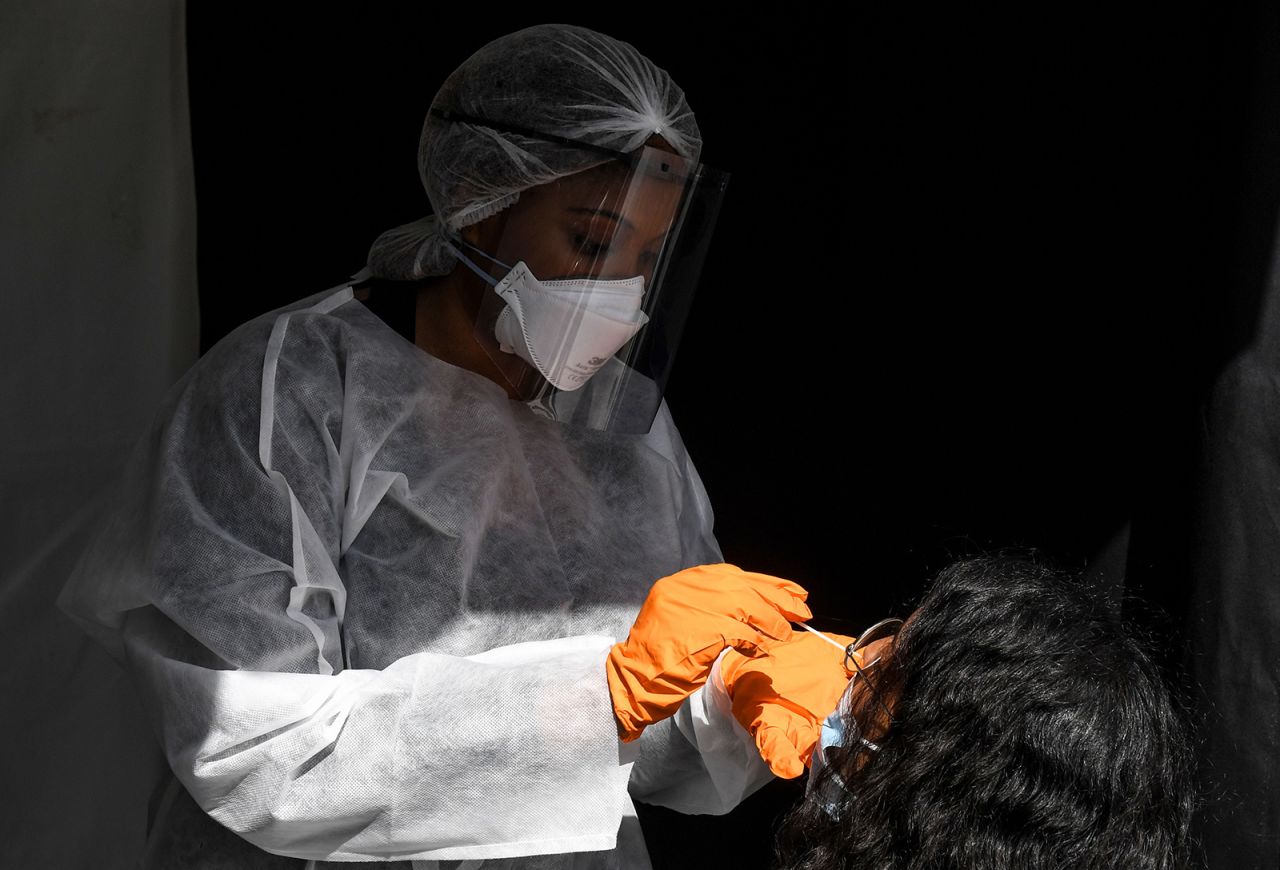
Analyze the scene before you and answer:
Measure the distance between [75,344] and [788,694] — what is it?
1635mm

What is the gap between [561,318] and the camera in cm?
166

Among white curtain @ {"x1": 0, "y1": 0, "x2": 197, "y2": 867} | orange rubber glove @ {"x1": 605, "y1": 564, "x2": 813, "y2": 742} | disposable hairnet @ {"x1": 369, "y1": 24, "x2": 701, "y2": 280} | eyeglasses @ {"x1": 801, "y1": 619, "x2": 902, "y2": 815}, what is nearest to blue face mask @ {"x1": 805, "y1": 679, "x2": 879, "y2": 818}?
eyeglasses @ {"x1": 801, "y1": 619, "x2": 902, "y2": 815}

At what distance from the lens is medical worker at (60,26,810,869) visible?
1437 mm

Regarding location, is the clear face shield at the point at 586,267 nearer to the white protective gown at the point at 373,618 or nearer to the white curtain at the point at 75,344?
the white protective gown at the point at 373,618

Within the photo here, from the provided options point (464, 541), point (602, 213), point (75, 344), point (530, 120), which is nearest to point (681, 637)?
point (464, 541)

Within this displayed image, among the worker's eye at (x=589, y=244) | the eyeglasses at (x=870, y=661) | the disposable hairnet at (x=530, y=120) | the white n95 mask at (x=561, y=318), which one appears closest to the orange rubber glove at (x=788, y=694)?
the eyeglasses at (x=870, y=661)

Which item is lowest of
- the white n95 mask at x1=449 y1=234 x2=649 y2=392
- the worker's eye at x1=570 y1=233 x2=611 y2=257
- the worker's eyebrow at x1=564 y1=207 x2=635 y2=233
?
the white n95 mask at x1=449 y1=234 x2=649 y2=392

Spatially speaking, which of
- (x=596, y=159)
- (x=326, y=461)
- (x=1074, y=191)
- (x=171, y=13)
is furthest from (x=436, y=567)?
(x=171, y=13)

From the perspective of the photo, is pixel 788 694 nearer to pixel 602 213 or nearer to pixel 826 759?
pixel 826 759

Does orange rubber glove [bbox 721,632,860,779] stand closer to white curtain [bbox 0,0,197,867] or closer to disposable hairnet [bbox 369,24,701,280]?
disposable hairnet [bbox 369,24,701,280]

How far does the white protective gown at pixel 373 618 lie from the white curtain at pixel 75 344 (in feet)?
2.35

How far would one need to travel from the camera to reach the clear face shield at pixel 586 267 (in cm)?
166

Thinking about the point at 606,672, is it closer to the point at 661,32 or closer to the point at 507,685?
the point at 507,685

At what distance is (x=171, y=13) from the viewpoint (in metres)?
2.29
